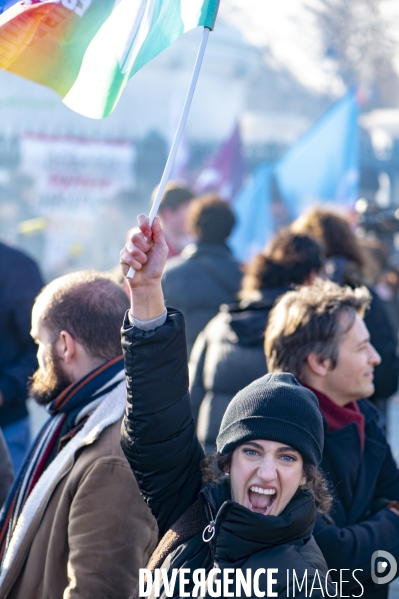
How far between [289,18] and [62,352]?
35648mm

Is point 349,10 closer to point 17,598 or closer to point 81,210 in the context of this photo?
point 81,210

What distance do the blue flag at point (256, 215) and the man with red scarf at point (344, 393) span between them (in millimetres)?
5127

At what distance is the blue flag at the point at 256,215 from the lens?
808 cm

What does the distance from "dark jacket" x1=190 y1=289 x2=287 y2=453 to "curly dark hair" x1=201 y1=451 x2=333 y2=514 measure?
1317 mm

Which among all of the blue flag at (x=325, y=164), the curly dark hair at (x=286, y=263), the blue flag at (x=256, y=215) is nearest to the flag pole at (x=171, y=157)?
the curly dark hair at (x=286, y=263)

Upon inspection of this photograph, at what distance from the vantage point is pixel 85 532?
235 cm

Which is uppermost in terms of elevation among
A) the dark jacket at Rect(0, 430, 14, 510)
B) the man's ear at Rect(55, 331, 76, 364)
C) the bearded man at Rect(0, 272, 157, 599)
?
the man's ear at Rect(55, 331, 76, 364)

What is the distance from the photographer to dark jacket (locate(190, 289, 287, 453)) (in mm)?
3602

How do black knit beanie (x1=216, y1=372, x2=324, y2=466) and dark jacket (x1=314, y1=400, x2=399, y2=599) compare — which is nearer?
black knit beanie (x1=216, y1=372, x2=324, y2=466)

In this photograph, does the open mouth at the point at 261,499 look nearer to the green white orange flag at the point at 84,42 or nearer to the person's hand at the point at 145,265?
the person's hand at the point at 145,265

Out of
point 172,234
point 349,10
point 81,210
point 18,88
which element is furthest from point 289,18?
point 172,234

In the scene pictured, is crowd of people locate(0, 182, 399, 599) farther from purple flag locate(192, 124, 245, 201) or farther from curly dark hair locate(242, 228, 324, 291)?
purple flag locate(192, 124, 245, 201)

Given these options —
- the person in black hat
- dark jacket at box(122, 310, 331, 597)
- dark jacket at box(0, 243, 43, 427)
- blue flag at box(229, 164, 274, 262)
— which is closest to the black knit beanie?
the person in black hat

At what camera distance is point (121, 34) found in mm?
2506
